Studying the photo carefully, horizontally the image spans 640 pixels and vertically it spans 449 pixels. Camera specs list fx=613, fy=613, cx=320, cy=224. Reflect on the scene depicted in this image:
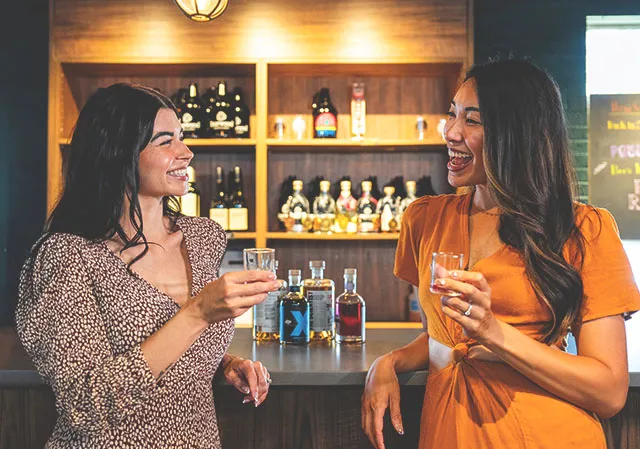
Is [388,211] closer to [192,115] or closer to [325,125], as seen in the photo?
[325,125]

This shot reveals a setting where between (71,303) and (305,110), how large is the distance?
2399 millimetres

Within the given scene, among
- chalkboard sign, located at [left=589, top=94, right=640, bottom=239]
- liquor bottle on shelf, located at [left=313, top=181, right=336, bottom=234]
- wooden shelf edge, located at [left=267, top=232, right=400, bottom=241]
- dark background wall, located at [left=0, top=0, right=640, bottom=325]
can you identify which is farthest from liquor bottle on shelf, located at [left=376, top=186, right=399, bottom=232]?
chalkboard sign, located at [left=589, top=94, right=640, bottom=239]

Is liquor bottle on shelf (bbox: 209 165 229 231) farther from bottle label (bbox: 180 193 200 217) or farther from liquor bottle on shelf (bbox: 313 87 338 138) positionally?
liquor bottle on shelf (bbox: 313 87 338 138)

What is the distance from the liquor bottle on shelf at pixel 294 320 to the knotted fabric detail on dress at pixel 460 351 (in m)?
0.65

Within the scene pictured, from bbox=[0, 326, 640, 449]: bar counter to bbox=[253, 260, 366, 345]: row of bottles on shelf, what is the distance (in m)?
0.22

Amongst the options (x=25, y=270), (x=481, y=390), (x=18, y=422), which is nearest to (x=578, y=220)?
(x=481, y=390)

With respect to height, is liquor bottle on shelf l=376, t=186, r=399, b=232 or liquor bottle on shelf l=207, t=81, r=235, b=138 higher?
liquor bottle on shelf l=207, t=81, r=235, b=138

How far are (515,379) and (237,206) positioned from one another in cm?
231

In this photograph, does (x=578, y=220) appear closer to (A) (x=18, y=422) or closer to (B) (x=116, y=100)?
(B) (x=116, y=100)

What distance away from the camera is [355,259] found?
3.38 m

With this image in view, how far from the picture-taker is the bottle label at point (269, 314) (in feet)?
6.11

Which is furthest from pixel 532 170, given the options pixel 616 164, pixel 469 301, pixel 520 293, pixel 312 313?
pixel 616 164

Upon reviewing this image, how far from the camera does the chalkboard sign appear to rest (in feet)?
10.9

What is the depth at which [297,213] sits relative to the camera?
3164 mm
